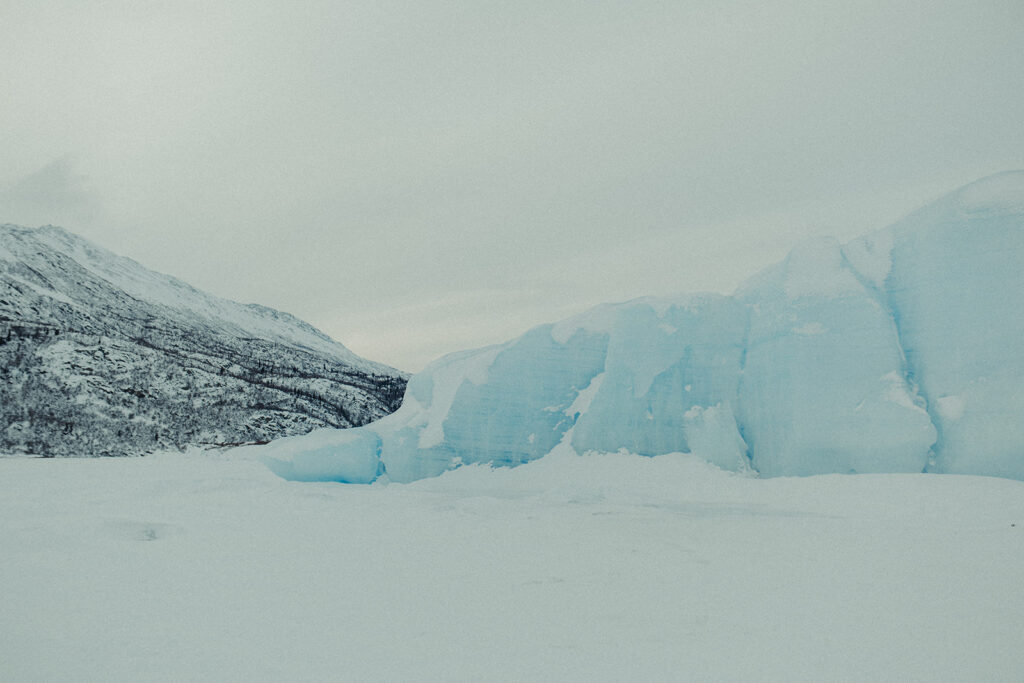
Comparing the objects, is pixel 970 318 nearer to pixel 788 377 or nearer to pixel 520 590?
pixel 788 377

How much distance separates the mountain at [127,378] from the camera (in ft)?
116

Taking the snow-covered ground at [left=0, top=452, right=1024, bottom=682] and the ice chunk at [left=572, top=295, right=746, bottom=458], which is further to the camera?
the ice chunk at [left=572, top=295, right=746, bottom=458]

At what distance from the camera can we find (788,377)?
11.0 m

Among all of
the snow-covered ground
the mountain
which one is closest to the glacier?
the snow-covered ground

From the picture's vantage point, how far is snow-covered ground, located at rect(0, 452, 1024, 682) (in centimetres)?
302

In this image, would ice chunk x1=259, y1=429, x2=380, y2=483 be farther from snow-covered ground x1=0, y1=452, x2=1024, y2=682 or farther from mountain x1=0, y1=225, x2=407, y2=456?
mountain x1=0, y1=225, x2=407, y2=456

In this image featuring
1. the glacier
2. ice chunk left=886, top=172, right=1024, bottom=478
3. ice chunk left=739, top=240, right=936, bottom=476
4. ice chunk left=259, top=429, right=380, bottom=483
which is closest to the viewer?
ice chunk left=886, top=172, right=1024, bottom=478

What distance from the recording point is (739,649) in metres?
3.17

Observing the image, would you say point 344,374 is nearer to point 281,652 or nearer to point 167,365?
point 167,365

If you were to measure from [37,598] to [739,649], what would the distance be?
4172 mm

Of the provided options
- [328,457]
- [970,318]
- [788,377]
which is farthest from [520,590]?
[328,457]

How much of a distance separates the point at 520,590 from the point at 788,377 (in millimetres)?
8349

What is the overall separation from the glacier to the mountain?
27.2 m

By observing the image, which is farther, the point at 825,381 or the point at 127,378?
the point at 127,378
